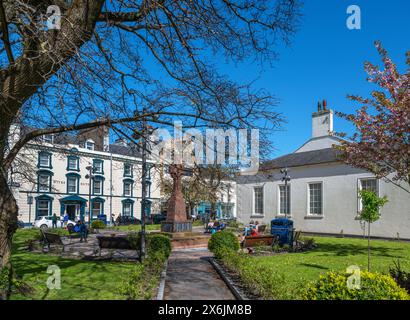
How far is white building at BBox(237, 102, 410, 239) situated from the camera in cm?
2370

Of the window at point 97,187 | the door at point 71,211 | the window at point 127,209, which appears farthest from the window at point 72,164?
the window at point 127,209

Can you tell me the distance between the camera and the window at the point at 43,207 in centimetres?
4056

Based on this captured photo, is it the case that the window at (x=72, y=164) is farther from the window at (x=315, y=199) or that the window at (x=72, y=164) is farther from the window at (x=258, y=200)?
the window at (x=315, y=199)

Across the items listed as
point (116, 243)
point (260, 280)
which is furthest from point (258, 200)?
point (260, 280)

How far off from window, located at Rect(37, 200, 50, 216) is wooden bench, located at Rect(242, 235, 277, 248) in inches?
1252

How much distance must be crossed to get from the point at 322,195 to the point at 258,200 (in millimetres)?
7340

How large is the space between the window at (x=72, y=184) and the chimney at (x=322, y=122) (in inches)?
1129

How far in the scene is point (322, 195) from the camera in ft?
92.4

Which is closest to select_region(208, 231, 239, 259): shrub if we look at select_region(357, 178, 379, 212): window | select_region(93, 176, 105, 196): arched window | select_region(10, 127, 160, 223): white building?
select_region(357, 178, 379, 212): window

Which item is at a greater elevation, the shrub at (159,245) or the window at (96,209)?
the shrub at (159,245)

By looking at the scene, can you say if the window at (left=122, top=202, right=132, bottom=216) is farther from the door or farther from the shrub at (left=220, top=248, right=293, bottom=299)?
the shrub at (left=220, top=248, right=293, bottom=299)

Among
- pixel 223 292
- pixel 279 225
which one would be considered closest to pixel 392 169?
pixel 279 225

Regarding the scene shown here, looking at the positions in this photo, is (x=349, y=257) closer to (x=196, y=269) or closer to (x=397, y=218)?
(x=196, y=269)

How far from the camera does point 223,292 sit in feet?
28.1
